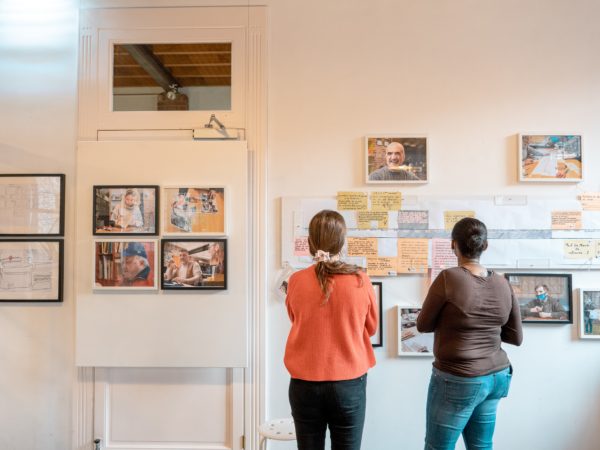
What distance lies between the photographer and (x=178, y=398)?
2.17 meters

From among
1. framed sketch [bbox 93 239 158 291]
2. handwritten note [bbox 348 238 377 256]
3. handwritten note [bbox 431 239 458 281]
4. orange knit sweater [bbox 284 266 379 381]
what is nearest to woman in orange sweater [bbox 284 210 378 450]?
orange knit sweater [bbox 284 266 379 381]

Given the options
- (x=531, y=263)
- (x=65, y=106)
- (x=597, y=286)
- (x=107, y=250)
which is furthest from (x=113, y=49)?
(x=597, y=286)

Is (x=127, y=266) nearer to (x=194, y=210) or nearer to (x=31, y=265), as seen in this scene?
(x=194, y=210)

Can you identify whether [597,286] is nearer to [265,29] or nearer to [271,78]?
[271,78]

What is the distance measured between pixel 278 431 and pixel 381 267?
96cm

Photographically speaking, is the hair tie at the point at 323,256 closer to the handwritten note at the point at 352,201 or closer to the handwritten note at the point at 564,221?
the handwritten note at the point at 352,201

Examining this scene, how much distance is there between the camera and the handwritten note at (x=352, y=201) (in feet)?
7.09

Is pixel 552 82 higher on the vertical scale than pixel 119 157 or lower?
higher

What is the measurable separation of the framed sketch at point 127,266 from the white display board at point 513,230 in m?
0.81

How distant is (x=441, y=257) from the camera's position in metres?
2.14

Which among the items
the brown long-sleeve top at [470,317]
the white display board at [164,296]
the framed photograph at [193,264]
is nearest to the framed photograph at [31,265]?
the white display board at [164,296]

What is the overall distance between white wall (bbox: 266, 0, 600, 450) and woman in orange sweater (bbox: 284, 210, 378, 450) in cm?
79

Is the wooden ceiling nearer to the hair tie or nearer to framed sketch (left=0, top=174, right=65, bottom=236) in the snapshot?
framed sketch (left=0, top=174, right=65, bottom=236)

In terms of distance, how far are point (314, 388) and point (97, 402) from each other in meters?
1.47
